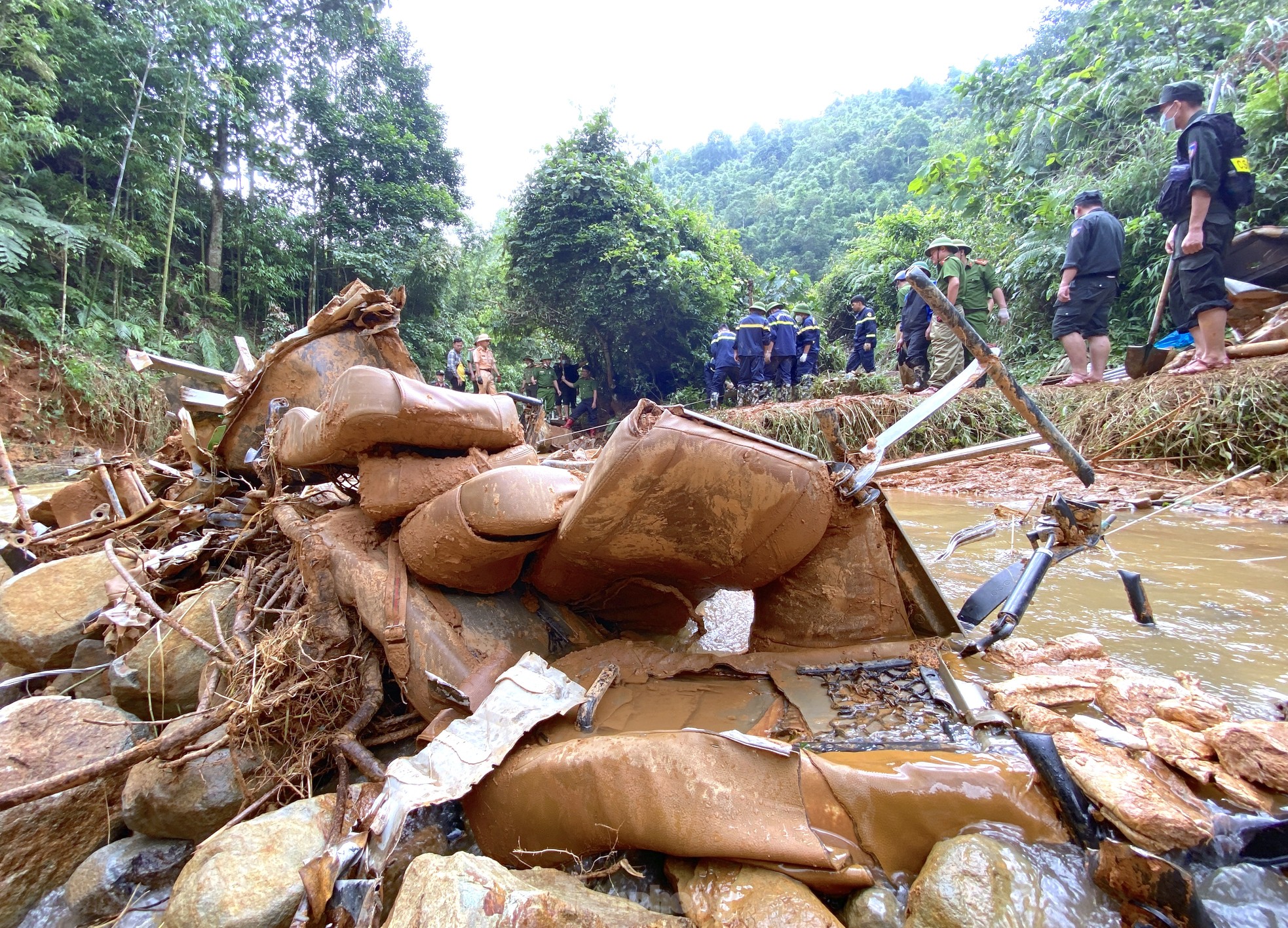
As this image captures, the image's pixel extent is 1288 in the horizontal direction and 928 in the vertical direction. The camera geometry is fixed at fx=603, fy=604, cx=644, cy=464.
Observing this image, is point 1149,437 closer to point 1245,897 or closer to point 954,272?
point 954,272

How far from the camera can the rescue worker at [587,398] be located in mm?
14914

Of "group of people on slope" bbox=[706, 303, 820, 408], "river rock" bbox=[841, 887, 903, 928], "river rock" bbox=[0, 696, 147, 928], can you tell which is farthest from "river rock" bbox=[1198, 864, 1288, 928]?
"group of people on slope" bbox=[706, 303, 820, 408]

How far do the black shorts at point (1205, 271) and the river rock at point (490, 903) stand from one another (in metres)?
5.99

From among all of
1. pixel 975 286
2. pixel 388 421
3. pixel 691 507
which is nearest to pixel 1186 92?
pixel 975 286

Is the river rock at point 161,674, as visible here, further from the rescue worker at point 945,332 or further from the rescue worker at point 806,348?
the rescue worker at point 806,348

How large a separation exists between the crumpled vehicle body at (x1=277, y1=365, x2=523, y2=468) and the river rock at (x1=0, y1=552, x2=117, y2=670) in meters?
1.81

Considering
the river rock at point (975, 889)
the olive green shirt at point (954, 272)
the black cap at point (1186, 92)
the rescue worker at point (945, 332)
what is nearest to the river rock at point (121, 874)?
the river rock at point (975, 889)

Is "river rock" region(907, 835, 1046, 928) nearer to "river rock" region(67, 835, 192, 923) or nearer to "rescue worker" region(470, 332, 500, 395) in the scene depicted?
"river rock" region(67, 835, 192, 923)

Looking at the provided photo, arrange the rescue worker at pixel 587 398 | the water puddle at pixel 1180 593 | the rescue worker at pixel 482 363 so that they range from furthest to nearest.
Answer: the rescue worker at pixel 587 398 < the rescue worker at pixel 482 363 < the water puddle at pixel 1180 593

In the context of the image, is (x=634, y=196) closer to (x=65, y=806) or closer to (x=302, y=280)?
(x=302, y=280)

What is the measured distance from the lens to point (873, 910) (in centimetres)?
112

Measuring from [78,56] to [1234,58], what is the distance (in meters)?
19.2

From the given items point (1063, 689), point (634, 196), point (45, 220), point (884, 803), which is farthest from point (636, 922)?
point (45, 220)

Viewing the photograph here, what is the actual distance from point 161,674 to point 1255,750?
134 inches
